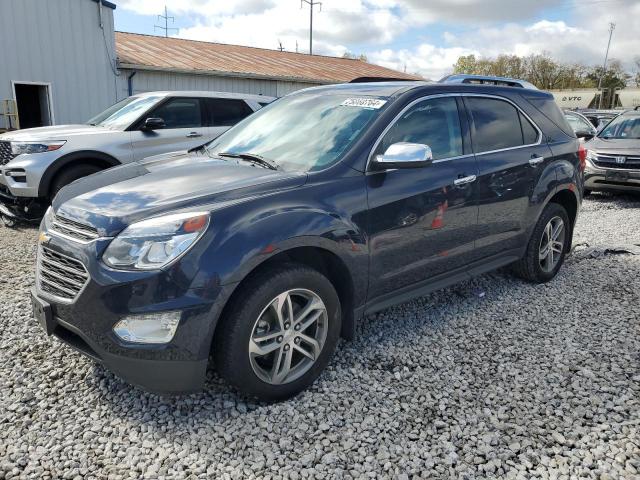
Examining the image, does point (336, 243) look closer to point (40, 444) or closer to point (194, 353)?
point (194, 353)

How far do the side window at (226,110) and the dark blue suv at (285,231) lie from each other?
4200mm

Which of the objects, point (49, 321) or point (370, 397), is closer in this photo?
point (49, 321)

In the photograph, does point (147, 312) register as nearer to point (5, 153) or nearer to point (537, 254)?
point (537, 254)

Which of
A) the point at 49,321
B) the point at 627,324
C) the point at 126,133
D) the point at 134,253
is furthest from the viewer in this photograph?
the point at 126,133

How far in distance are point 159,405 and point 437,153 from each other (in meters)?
2.48

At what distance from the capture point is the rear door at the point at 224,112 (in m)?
8.05

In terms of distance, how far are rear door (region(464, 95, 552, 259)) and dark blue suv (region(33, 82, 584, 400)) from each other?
0.02 m

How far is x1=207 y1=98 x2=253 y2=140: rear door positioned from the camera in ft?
26.4

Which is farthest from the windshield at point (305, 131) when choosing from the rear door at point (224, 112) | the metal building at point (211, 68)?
the metal building at point (211, 68)

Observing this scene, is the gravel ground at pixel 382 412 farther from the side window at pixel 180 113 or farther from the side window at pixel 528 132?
the side window at pixel 180 113

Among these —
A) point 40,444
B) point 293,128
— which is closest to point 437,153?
point 293,128

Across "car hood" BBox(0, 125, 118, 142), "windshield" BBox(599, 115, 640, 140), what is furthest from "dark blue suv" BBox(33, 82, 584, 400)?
"windshield" BBox(599, 115, 640, 140)

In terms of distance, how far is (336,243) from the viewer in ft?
9.68

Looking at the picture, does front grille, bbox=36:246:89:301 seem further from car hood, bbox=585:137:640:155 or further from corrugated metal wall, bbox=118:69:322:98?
corrugated metal wall, bbox=118:69:322:98
